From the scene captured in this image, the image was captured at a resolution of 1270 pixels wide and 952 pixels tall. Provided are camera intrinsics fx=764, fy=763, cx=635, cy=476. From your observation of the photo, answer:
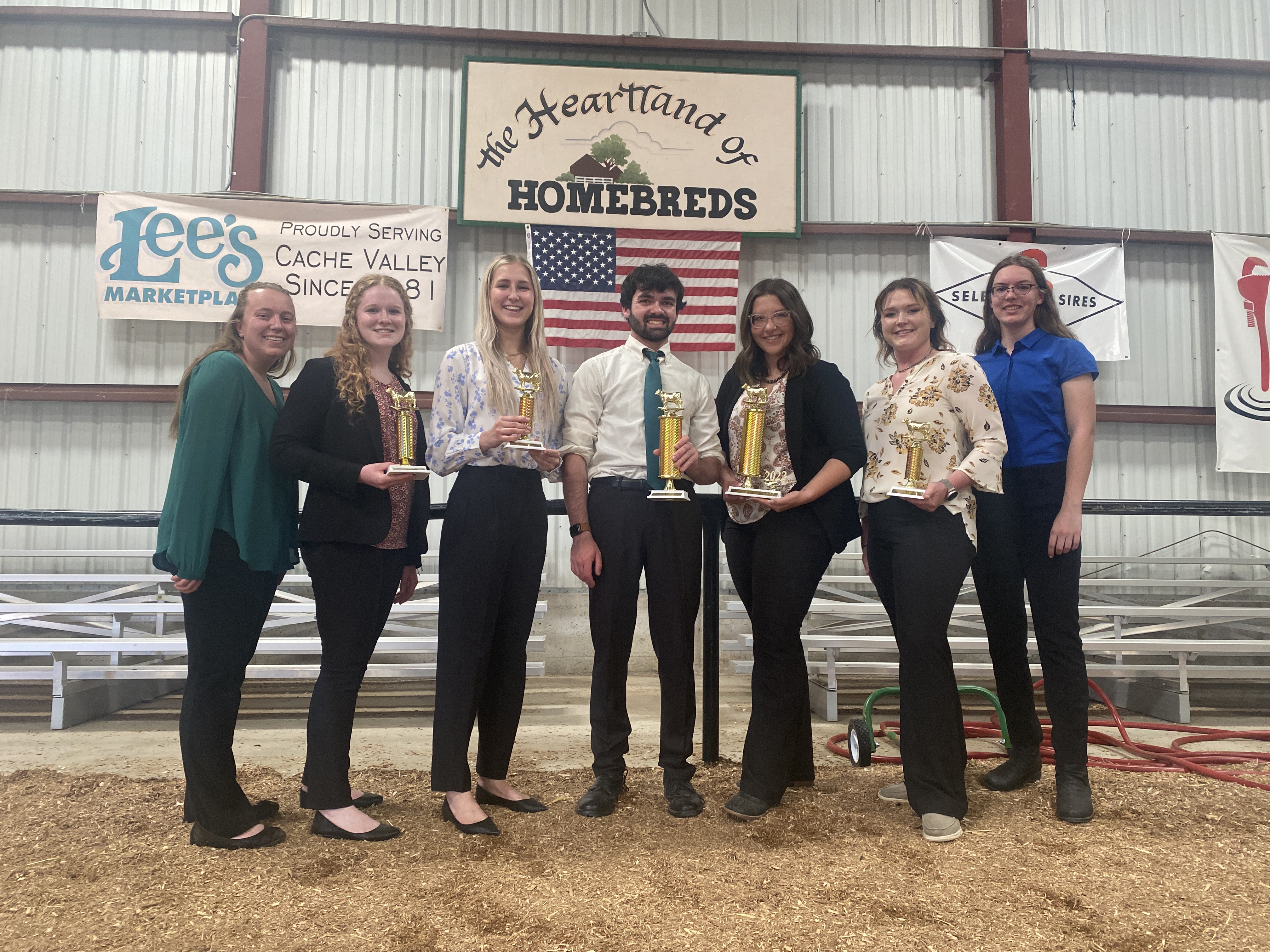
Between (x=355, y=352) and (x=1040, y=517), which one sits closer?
(x=355, y=352)

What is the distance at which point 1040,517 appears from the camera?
234 centimetres

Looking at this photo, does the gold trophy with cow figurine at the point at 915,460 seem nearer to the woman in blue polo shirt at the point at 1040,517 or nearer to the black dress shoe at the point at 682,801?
the woman in blue polo shirt at the point at 1040,517

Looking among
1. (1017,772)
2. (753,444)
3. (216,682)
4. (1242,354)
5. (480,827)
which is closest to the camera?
(216,682)

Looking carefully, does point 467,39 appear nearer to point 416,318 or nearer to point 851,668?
point 416,318

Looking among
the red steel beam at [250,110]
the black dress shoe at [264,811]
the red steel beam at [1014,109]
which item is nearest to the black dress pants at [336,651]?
the black dress shoe at [264,811]

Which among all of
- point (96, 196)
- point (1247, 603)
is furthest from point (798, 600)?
point (96, 196)

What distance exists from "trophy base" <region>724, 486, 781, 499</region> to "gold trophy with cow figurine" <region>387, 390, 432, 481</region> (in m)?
0.84

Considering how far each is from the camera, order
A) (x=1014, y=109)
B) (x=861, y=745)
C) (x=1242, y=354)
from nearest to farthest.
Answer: (x=861, y=745) < (x=1242, y=354) < (x=1014, y=109)

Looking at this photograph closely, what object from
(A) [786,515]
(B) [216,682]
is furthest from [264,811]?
(A) [786,515]

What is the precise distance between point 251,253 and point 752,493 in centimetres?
528

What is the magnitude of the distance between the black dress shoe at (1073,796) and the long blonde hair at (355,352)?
232 cm

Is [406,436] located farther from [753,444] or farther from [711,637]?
[711,637]

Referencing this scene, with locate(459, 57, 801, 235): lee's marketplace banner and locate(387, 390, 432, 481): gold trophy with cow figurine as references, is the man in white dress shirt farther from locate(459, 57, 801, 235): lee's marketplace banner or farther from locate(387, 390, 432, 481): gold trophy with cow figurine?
locate(459, 57, 801, 235): lee's marketplace banner

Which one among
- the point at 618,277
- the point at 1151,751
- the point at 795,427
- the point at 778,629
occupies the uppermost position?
the point at 618,277
